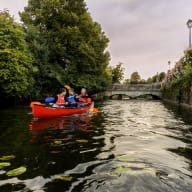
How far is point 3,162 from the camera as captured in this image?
142 inches

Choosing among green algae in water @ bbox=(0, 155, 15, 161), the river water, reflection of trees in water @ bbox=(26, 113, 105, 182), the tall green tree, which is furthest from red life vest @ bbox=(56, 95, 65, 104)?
the tall green tree

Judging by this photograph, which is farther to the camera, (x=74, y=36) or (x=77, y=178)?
(x=74, y=36)

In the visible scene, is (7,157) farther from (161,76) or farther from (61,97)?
(161,76)

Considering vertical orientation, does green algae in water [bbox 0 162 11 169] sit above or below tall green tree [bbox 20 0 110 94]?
below

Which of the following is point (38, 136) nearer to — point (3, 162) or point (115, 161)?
point (3, 162)

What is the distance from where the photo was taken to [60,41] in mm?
23188

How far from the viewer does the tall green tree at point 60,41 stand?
71.1ft

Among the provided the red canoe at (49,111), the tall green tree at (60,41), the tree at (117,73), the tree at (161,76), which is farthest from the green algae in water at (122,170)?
the tree at (161,76)

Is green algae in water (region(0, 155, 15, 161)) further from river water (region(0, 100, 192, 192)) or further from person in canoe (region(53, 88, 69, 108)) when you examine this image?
person in canoe (region(53, 88, 69, 108))

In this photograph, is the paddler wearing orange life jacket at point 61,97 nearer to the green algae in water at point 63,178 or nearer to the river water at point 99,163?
the river water at point 99,163

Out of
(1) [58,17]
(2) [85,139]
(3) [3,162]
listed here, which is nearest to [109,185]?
(3) [3,162]

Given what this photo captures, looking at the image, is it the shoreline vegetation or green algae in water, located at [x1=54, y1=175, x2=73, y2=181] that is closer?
green algae in water, located at [x1=54, y1=175, x2=73, y2=181]

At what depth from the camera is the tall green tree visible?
21672mm

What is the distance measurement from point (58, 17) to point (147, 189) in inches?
943
